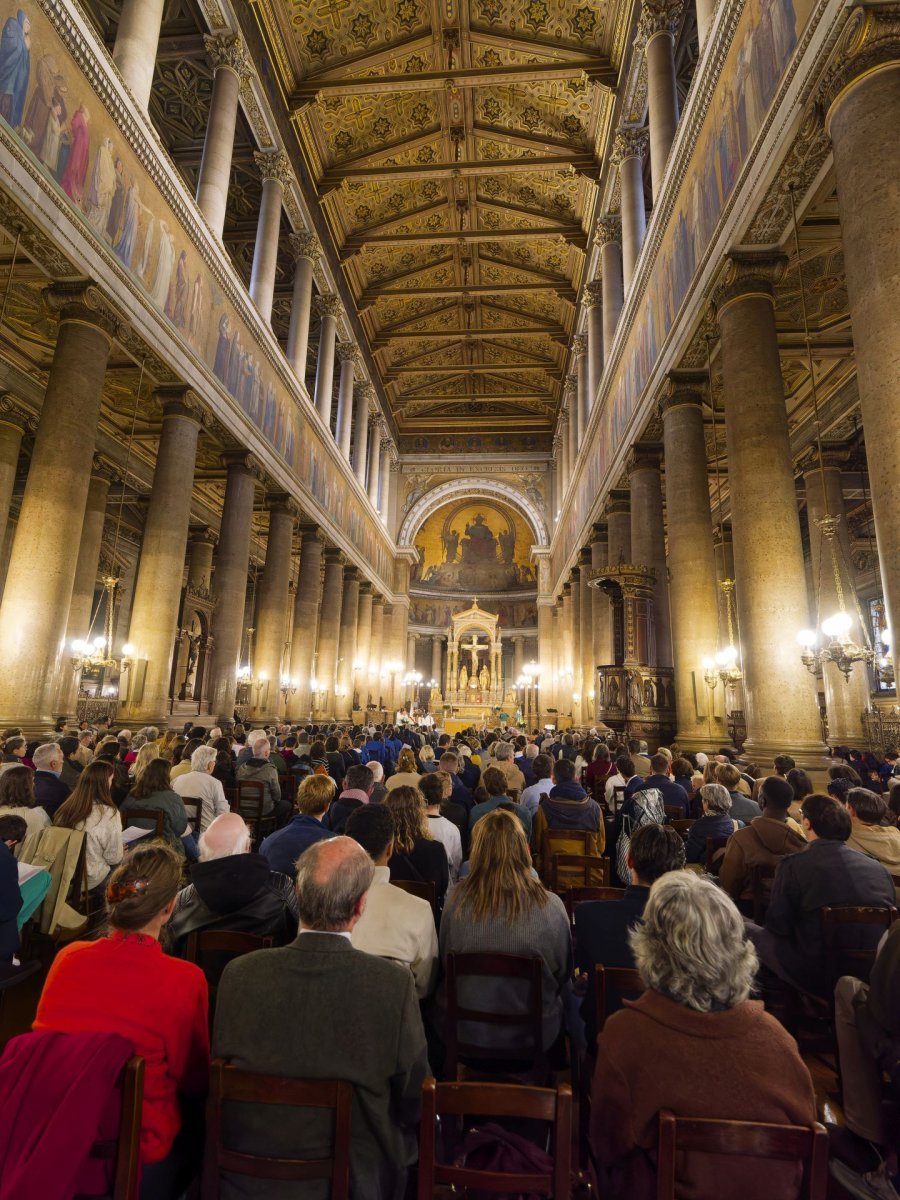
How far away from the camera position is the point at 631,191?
631 inches

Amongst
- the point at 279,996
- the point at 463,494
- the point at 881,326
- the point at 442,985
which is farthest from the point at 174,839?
the point at 463,494

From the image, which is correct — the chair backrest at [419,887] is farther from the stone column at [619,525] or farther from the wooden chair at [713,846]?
the stone column at [619,525]

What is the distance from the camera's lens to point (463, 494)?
37000 mm

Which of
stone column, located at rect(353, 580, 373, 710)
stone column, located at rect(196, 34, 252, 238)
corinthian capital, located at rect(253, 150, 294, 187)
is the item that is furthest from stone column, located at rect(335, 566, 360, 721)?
stone column, located at rect(196, 34, 252, 238)

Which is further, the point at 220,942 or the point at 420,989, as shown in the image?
the point at 420,989

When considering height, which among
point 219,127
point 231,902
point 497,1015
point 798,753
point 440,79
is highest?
point 440,79

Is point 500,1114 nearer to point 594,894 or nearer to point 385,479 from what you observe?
point 594,894

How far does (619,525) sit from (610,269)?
8333 millimetres

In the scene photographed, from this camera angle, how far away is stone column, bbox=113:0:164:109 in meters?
10.3

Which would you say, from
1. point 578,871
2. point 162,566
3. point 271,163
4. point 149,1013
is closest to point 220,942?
point 149,1013

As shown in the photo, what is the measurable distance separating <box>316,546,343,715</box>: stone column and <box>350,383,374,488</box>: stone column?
5223 millimetres

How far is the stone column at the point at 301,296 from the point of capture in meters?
18.9

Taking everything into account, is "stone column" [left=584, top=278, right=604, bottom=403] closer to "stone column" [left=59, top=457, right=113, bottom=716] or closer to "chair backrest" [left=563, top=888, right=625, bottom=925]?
"stone column" [left=59, top=457, right=113, bottom=716]

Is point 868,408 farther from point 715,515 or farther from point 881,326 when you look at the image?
point 715,515
